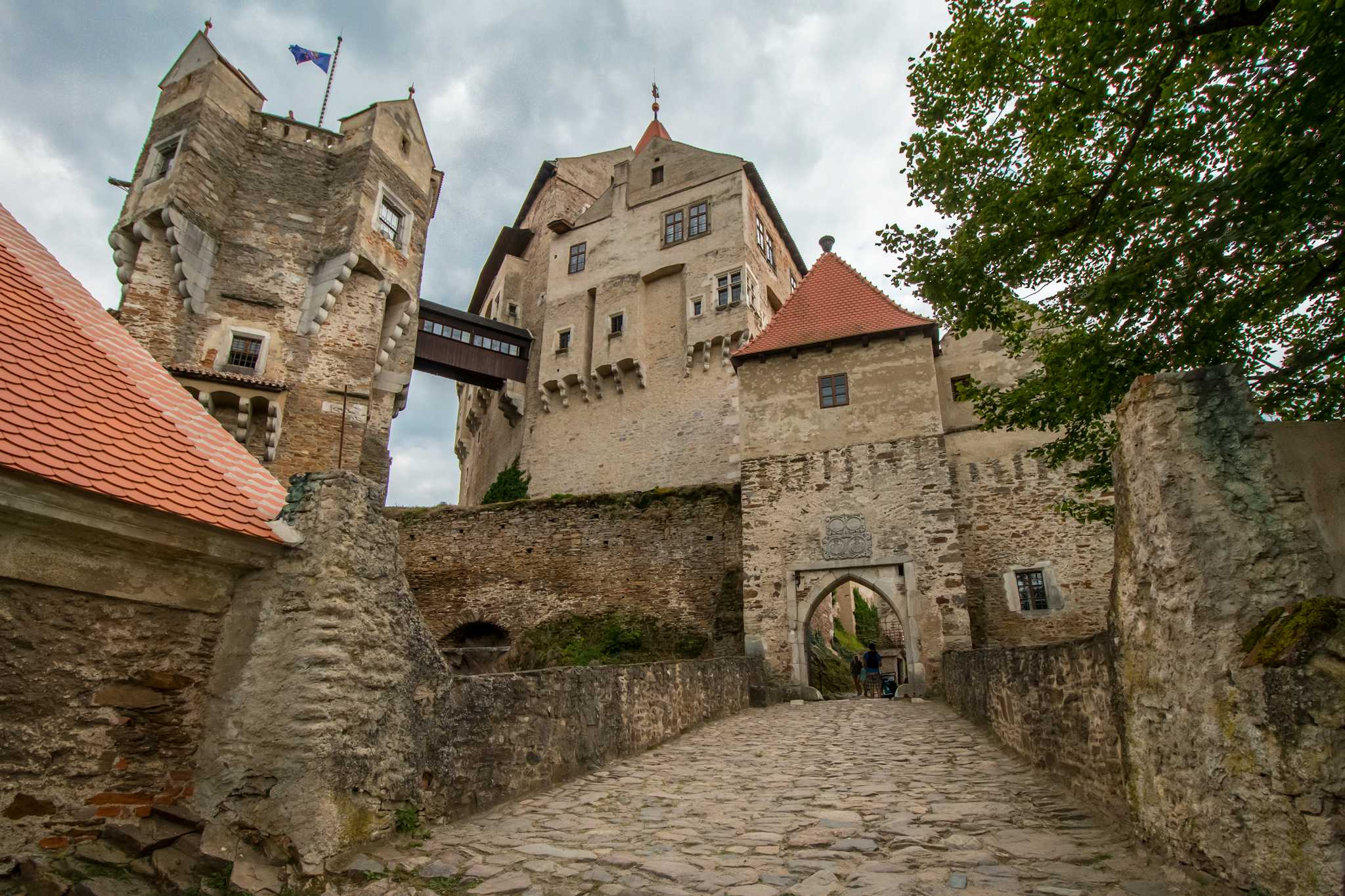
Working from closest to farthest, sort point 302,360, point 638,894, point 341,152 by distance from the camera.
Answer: point 638,894 < point 302,360 < point 341,152

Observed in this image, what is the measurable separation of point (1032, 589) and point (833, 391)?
5.82 meters

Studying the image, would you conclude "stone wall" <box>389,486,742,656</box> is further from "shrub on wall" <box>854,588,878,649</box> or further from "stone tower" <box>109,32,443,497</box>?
"shrub on wall" <box>854,588,878,649</box>

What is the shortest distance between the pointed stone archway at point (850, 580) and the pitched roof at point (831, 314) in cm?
516

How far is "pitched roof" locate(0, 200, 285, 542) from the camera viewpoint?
11.5ft

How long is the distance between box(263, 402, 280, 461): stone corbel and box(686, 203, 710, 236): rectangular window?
1504cm

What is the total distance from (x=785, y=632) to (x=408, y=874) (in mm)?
11431

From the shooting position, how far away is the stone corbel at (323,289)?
61.2 feet

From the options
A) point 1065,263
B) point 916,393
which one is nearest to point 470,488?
point 916,393

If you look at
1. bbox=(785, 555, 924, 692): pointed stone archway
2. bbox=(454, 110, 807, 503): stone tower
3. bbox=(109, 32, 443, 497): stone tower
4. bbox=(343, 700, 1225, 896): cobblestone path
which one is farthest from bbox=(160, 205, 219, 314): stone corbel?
bbox=(343, 700, 1225, 896): cobblestone path

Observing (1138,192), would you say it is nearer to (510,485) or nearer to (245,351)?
(245,351)

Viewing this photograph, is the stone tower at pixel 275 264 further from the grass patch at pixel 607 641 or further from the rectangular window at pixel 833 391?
the rectangular window at pixel 833 391

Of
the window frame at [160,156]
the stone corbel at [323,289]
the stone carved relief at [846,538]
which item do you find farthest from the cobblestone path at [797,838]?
the window frame at [160,156]

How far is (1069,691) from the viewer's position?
488 centimetres

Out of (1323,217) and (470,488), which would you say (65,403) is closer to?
(1323,217)
